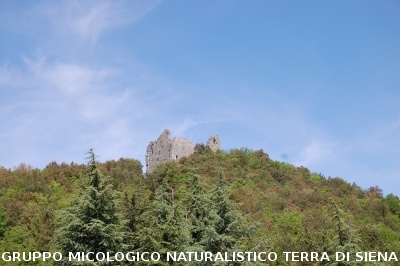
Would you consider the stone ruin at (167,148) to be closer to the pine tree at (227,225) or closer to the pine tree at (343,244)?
the pine tree at (343,244)

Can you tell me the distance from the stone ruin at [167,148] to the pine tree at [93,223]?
5211 centimetres

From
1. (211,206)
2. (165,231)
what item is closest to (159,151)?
(165,231)

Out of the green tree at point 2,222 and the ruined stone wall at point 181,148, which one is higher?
the ruined stone wall at point 181,148

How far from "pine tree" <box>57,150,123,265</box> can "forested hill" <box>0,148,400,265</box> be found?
17cm

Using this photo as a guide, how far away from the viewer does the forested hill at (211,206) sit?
20031mm

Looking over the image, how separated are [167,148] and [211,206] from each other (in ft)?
175

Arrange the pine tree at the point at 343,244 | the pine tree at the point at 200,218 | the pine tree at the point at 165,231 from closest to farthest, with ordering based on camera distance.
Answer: the pine tree at the point at 200,218 → the pine tree at the point at 343,244 → the pine tree at the point at 165,231

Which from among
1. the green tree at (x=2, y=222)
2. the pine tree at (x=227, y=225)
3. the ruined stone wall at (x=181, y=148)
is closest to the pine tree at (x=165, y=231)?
the pine tree at (x=227, y=225)

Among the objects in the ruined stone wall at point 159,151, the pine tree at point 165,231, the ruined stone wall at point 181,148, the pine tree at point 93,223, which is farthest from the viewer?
the ruined stone wall at point 159,151

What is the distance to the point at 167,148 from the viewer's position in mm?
72875

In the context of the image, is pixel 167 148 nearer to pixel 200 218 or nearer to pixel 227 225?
pixel 200 218

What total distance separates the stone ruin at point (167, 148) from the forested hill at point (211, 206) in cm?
197

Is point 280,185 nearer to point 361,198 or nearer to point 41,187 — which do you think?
point 361,198

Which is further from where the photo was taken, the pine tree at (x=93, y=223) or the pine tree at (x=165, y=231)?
the pine tree at (x=165, y=231)
